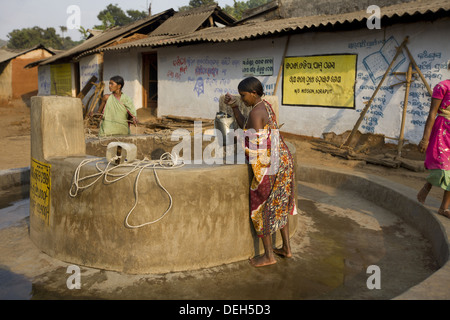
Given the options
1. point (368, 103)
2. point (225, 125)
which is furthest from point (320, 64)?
point (225, 125)

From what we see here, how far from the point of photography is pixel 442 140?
374 centimetres

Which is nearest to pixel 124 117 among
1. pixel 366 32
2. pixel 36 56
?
pixel 366 32

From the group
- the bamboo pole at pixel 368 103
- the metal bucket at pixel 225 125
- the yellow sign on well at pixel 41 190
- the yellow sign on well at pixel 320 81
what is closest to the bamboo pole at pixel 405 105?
the bamboo pole at pixel 368 103

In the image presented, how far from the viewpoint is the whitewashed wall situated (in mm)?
7863

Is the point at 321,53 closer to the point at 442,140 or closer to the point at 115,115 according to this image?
the point at 115,115

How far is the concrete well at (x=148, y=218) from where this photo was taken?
3039 mm

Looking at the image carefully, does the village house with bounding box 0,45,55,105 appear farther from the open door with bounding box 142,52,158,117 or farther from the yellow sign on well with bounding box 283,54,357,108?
the yellow sign on well with bounding box 283,54,357,108

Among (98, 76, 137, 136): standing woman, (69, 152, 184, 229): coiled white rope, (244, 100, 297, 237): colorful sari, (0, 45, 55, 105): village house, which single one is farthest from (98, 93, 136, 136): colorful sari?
(0, 45, 55, 105): village house

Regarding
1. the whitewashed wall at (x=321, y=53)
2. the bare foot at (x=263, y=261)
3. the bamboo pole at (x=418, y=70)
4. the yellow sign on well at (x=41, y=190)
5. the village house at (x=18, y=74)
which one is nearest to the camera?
the bare foot at (x=263, y=261)

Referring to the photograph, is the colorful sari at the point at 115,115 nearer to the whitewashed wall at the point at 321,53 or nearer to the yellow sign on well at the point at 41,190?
the yellow sign on well at the point at 41,190

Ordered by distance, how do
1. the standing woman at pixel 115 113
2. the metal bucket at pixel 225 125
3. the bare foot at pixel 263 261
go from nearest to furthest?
the bare foot at pixel 263 261 < the metal bucket at pixel 225 125 < the standing woman at pixel 115 113

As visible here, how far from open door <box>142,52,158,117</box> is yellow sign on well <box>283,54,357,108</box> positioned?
22.0ft

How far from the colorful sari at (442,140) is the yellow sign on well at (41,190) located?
12.1 feet

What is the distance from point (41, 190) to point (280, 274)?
230 centimetres
